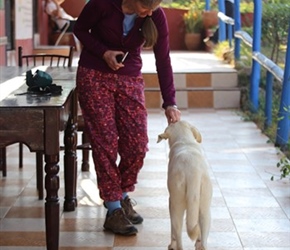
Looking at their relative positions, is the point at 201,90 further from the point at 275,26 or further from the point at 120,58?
the point at 120,58

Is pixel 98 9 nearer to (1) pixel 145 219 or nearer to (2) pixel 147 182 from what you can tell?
(1) pixel 145 219

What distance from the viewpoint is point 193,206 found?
324 cm

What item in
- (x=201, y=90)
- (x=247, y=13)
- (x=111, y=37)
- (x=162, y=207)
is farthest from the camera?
(x=247, y=13)

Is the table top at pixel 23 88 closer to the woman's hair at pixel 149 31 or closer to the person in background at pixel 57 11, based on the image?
the woman's hair at pixel 149 31

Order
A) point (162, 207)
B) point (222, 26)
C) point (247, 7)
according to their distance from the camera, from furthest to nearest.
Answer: point (247, 7) → point (222, 26) → point (162, 207)

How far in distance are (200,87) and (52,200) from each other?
5.55 metres

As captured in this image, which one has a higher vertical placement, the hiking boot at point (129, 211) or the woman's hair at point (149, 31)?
the woman's hair at point (149, 31)

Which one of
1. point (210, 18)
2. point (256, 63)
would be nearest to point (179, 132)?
point (256, 63)

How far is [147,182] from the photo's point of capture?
5246 millimetres

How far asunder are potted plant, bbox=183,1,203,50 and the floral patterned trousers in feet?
27.9

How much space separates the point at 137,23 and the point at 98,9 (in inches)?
8.2

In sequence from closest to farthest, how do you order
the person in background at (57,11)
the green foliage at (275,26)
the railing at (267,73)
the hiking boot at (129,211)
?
the hiking boot at (129,211) < the railing at (267,73) < the green foliage at (275,26) < the person in background at (57,11)

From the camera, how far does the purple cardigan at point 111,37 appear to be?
376cm

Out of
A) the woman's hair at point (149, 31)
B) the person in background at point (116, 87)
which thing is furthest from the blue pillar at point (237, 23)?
the woman's hair at point (149, 31)
